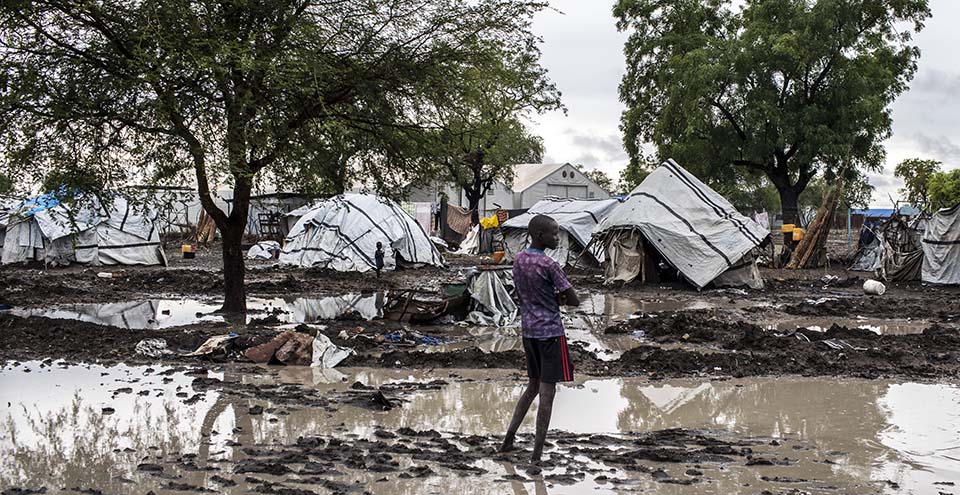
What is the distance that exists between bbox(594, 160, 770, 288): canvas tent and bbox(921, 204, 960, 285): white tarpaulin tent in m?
3.56

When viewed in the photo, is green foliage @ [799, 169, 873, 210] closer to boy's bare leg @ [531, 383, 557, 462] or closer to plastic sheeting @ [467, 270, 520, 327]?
plastic sheeting @ [467, 270, 520, 327]

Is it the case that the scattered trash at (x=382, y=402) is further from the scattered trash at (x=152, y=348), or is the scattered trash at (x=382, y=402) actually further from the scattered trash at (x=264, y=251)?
the scattered trash at (x=264, y=251)

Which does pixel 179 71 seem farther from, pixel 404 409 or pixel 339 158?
pixel 404 409

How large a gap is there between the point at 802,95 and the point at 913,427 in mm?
24260

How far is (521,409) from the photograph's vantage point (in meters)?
6.32

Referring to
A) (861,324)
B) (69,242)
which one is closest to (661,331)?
(861,324)

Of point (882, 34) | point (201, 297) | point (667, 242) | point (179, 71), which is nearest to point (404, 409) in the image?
point (179, 71)

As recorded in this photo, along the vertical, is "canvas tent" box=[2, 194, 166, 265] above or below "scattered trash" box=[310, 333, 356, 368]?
above

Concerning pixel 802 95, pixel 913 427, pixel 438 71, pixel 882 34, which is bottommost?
pixel 913 427

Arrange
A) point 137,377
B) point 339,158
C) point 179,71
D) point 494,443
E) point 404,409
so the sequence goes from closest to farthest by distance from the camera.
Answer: point 494,443, point 404,409, point 137,377, point 179,71, point 339,158

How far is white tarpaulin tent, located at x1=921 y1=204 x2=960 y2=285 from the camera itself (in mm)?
20375

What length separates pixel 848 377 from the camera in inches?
385

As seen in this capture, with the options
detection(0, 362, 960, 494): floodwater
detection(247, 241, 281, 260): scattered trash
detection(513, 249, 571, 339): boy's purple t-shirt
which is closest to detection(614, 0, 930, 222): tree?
detection(247, 241, 281, 260): scattered trash

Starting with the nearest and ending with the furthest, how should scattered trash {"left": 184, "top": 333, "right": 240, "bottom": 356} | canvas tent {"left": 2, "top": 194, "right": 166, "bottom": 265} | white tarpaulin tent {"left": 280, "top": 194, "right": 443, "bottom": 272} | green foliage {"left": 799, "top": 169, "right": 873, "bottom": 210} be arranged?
scattered trash {"left": 184, "top": 333, "right": 240, "bottom": 356} < canvas tent {"left": 2, "top": 194, "right": 166, "bottom": 265} < white tarpaulin tent {"left": 280, "top": 194, "right": 443, "bottom": 272} < green foliage {"left": 799, "top": 169, "right": 873, "bottom": 210}
